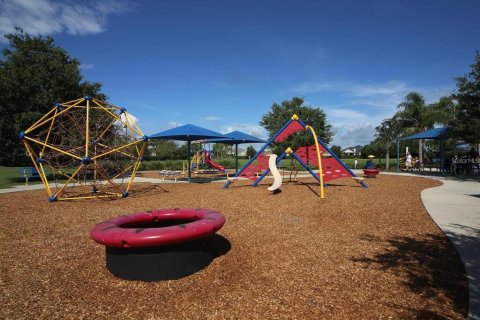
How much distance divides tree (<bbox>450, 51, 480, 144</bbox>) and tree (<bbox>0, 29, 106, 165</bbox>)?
24.5 m

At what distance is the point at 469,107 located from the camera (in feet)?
58.6

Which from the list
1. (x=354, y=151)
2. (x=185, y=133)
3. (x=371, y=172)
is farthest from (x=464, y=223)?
(x=354, y=151)

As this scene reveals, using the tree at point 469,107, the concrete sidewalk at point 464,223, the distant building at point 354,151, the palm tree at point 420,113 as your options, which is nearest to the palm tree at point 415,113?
the palm tree at point 420,113

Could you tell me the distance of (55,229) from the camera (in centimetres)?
723

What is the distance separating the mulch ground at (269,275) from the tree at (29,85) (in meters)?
12.5

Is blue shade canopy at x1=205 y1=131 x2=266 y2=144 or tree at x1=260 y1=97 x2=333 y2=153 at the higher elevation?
tree at x1=260 y1=97 x2=333 y2=153

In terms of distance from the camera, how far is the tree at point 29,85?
1792cm

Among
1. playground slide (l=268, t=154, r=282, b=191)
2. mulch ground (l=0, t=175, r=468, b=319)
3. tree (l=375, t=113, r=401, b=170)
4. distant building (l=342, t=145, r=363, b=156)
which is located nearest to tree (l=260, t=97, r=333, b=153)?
tree (l=375, t=113, r=401, b=170)

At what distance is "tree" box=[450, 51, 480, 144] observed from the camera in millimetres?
17158

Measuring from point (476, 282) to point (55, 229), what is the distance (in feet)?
26.7

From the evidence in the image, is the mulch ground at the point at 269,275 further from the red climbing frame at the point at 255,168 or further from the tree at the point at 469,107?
the tree at the point at 469,107

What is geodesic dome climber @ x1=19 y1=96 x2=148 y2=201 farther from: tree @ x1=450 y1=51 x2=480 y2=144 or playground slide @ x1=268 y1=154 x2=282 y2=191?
tree @ x1=450 y1=51 x2=480 y2=144

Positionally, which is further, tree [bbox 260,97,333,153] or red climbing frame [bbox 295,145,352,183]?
tree [bbox 260,97,333,153]

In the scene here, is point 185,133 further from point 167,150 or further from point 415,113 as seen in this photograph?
point 167,150
